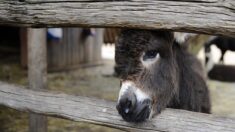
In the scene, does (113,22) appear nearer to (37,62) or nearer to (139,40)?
(139,40)

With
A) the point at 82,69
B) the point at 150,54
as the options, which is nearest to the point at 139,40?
the point at 150,54

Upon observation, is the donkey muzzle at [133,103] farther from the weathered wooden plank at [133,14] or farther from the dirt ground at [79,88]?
the dirt ground at [79,88]

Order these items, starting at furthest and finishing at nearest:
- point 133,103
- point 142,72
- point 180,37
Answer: point 180,37, point 142,72, point 133,103

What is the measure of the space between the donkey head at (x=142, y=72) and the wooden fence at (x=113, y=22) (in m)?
0.09

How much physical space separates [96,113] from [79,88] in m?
4.62

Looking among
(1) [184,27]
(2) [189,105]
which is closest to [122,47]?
(1) [184,27]

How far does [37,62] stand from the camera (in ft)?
11.6

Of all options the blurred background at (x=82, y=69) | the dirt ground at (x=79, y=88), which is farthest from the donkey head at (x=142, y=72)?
the blurred background at (x=82, y=69)

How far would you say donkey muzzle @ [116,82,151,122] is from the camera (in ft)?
5.95

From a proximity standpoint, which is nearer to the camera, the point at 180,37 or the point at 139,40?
the point at 139,40

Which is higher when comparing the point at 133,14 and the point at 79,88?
the point at 133,14

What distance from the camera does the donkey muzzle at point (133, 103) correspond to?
5.95ft

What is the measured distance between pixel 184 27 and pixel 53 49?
256 inches

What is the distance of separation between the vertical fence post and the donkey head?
62.2 inches
